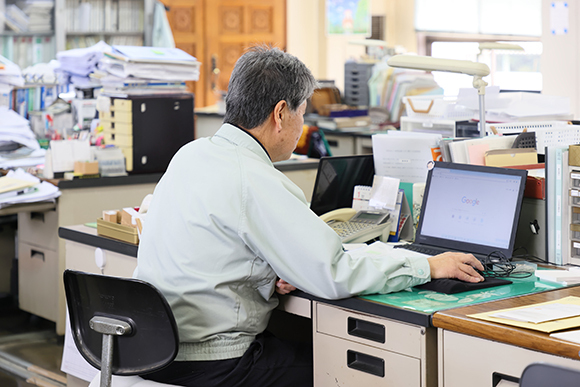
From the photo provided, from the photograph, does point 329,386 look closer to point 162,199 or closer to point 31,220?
point 162,199

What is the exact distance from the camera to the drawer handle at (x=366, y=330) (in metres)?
1.81

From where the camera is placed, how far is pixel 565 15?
474 centimetres

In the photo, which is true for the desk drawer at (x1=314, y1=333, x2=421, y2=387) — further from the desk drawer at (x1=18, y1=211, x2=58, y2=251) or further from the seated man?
the desk drawer at (x1=18, y1=211, x2=58, y2=251)

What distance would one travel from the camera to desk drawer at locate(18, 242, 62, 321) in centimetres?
363

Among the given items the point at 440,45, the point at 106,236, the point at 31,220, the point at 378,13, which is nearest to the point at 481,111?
the point at 106,236

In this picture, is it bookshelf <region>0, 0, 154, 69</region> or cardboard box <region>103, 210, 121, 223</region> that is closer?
cardboard box <region>103, 210, 121, 223</region>

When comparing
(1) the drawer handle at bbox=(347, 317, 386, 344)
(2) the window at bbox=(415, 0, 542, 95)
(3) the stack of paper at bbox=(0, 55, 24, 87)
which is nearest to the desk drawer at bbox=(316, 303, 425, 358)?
(1) the drawer handle at bbox=(347, 317, 386, 344)

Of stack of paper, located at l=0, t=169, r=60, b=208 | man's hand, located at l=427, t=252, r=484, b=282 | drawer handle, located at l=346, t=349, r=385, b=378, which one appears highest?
stack of paper, located at l=0, t=169, r=60, b=208

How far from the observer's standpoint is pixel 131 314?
1.75m

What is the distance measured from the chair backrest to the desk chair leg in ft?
0.06

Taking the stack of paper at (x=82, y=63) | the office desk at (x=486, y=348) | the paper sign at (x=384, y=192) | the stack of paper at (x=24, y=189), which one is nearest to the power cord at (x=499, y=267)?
the office desk at (x=486, y=348)

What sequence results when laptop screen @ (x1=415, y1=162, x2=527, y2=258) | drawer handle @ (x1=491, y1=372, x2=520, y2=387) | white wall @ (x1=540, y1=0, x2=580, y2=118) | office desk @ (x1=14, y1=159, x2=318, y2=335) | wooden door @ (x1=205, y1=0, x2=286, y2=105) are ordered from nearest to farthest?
drawer handle @ (x1=491, y1=372, x2=520, y2=387) → laptop screen @ (x1=415, y1=162, x2=527, y2=258) → office desk @ (x1=14, y1=159, x2=318, y2=335) → white wall @ (x1=540, y1=0, x2=580, y2=118) → wooden door @ (x1=205, y1=0, x2=286, y2=105)

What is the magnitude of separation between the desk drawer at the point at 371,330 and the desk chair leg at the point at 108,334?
499 millimetres

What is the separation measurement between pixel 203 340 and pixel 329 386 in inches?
13.8
